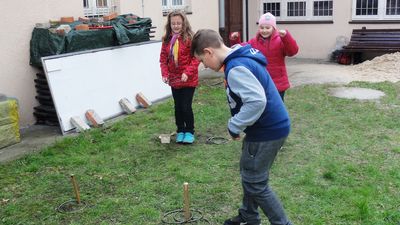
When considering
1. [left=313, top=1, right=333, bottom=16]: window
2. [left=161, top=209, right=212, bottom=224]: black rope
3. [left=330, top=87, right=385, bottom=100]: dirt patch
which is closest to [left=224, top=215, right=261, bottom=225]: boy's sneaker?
[left=161, top=209, right=212, bottom=224]: black rope

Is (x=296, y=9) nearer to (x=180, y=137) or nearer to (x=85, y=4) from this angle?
(x=85, y=4)

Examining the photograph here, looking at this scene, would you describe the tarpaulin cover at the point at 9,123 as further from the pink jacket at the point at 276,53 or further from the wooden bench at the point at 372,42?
the wooden bench at the point at 372,42

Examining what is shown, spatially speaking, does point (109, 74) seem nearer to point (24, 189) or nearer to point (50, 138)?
point (50, 138)

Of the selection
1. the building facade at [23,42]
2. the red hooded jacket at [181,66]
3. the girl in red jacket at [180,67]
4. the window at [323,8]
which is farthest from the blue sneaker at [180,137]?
Result: the window at [323,8]

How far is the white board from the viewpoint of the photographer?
6.82 m

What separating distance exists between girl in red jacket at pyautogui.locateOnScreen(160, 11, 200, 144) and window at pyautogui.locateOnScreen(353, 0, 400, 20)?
9.83m

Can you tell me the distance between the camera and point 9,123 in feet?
21.1

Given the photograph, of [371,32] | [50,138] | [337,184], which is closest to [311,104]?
[337,184]

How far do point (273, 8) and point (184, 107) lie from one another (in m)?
10.5

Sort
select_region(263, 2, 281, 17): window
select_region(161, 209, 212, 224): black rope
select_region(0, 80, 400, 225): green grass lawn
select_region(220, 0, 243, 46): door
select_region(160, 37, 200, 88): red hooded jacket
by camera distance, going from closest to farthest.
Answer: select_region(161, 209, 212, 224): black rope, select_region(0, 80, 400, 225): green grass lawn, select_region(160, 37, 200, 88): red hooded jacket, select_region(220, 0, 243, 46): door, select_region(263, 2, 281, 17): window

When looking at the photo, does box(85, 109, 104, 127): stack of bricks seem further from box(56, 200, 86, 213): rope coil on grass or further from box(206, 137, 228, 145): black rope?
box(56, 200, 86, 213): rope coil on grass

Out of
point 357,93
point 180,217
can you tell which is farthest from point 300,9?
point 180,217

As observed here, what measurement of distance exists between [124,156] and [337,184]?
2458mm

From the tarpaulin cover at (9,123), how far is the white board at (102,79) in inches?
21.6
